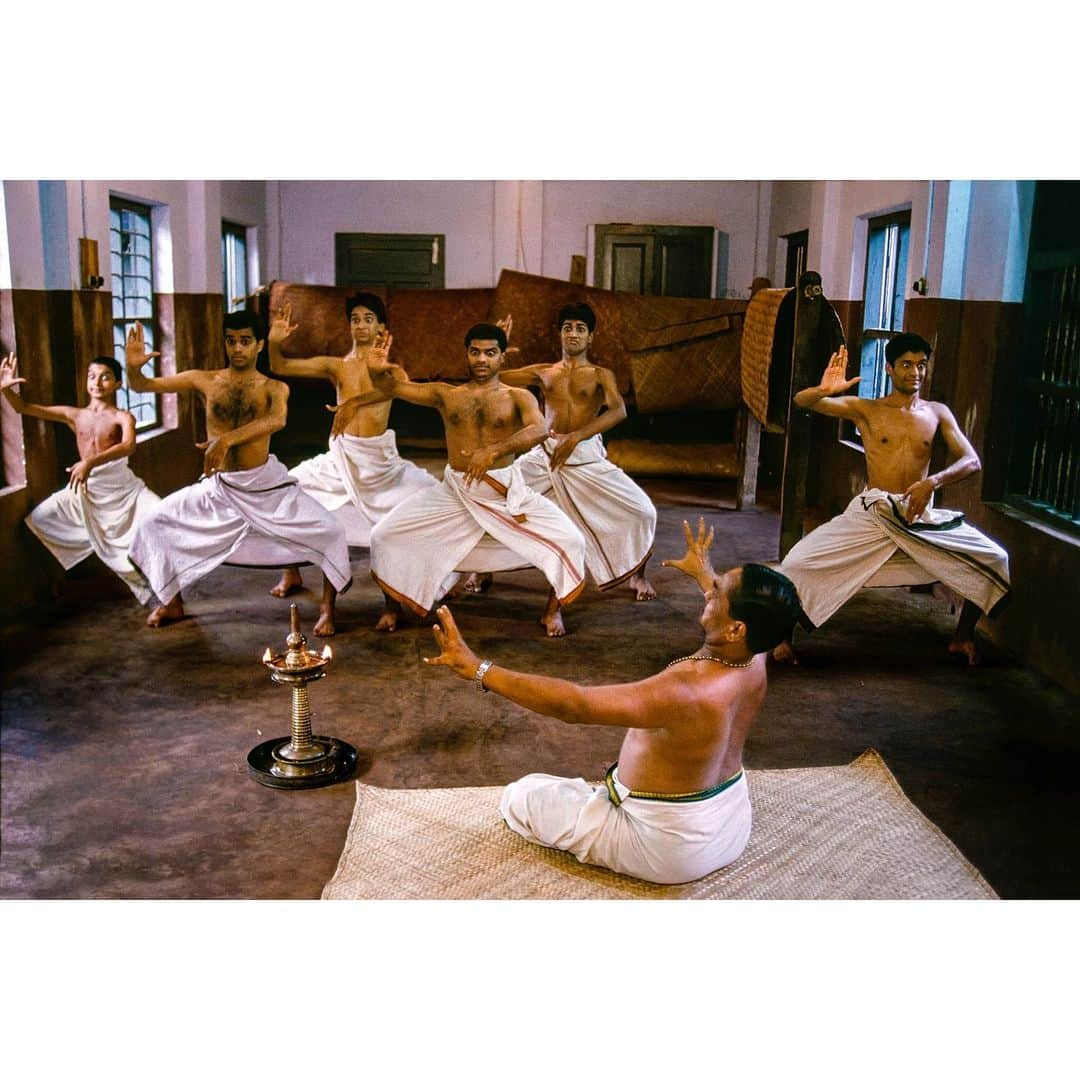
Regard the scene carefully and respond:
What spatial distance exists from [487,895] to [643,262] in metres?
7.73

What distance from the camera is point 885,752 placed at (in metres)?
4.42

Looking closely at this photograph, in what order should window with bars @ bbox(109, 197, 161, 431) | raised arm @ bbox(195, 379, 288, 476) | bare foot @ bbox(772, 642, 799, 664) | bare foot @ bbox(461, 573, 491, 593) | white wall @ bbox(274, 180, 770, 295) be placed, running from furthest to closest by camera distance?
white wall @ bbox(274, 180, 770, 295) < window with bars @ bbox(109, 197, 161, 431) < bare foot @ bbox(461, 573, 491, 593) < raised arm @ bbox(195, 379, 288, 476) < bare foot @ bbox(772, 642, 799, 664)

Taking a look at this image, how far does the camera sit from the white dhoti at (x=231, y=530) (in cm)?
554

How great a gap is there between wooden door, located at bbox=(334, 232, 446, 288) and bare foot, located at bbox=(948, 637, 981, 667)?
13.9 ft

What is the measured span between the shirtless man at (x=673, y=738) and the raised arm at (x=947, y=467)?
1443 mm

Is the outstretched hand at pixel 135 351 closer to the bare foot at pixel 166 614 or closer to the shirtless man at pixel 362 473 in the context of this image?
the bare foot at pixel 166 614

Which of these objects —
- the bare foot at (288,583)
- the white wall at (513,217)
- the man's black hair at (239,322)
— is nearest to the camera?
the man's black hair at (239,322)

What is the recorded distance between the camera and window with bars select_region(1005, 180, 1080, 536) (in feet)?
14.0

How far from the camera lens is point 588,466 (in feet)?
18.5

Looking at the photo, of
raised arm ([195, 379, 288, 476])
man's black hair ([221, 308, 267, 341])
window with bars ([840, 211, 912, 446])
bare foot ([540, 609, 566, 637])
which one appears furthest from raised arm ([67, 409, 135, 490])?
window with bars ([840, 211, 912, 446])

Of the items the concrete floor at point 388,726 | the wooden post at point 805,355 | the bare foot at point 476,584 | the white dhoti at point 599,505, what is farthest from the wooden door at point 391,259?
the wooden post at point 805,355

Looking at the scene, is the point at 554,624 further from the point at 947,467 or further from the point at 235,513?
the point at 947,467

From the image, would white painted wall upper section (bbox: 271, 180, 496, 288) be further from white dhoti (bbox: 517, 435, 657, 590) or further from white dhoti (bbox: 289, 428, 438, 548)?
white dhoti (bbox: 517, 435, 657, 590)

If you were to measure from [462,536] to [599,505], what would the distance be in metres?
0.70
